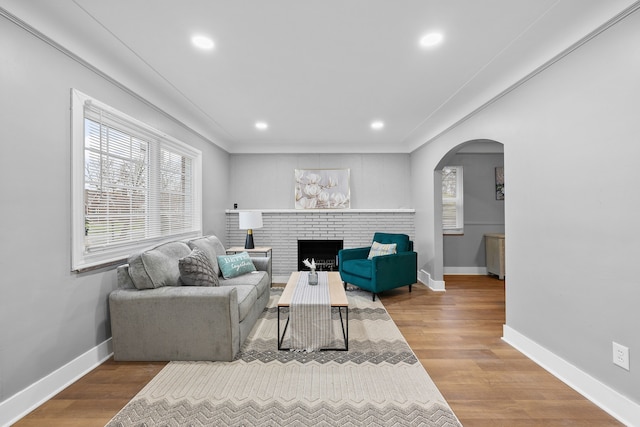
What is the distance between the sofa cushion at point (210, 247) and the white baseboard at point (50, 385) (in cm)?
120

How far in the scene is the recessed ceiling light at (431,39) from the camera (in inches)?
84.7

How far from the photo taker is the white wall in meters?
1.75

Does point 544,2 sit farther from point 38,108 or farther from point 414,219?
point 414,219

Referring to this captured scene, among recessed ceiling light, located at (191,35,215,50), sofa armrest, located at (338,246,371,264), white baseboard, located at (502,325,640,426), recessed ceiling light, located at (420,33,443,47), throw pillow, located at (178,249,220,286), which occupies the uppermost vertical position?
recessed ceiling light, located at (191,35,215,50)

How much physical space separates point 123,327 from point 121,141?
1.69 m

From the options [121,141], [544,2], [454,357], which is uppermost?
[544,2]

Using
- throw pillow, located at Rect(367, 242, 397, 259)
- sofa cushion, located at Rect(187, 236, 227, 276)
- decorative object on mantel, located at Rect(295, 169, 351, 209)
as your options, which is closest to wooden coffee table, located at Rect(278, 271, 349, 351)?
sofa cushion, located at Rect(187, 236, 227, 276)

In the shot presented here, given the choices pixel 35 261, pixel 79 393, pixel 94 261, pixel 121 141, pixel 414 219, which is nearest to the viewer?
pixel 35 261

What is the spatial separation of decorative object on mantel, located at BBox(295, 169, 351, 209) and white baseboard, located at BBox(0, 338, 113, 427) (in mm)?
3741

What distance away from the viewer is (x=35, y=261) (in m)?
1.90

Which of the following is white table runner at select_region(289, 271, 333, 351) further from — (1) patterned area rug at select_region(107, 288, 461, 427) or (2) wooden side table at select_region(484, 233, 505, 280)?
(2) wooden side table at select_region(484, 233, 505, 280)

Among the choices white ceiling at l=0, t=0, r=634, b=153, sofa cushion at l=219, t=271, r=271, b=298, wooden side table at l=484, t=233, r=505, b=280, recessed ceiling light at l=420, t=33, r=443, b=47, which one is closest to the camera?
white ceiling at l=0, t=0, r=634, b=153

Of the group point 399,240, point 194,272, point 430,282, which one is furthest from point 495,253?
point 194,272

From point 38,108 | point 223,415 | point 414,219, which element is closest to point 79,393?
point 223,415
